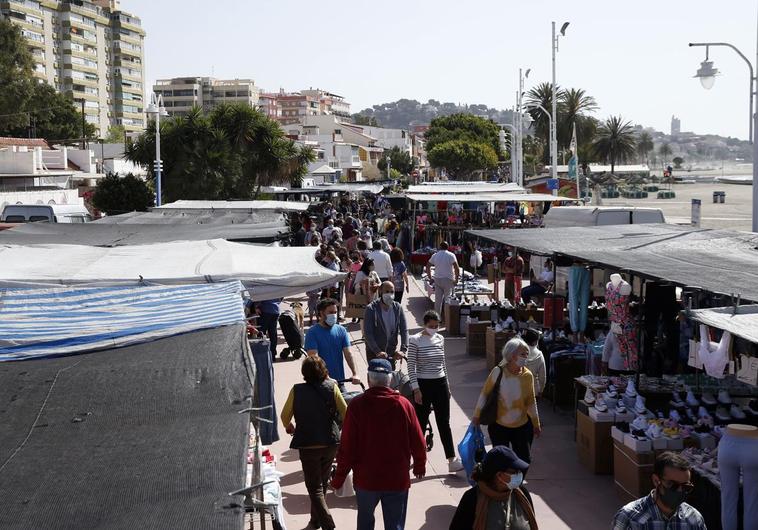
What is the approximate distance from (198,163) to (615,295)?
32.1 m

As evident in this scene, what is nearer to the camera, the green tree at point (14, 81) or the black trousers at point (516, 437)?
the black trousers at point (516, 437)

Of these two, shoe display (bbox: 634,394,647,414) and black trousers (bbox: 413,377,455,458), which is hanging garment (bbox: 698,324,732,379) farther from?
black trousers (bbox: 413,377,455,458)

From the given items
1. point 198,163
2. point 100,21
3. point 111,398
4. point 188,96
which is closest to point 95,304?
point 111,398

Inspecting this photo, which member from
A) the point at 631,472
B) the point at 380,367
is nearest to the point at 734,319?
the point at 631,472

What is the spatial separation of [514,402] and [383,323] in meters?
2.57

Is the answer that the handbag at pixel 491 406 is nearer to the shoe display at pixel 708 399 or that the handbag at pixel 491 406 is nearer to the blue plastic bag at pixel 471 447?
the blue plastic bag at pixel 471 447

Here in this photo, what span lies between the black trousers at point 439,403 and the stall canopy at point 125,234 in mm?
5899

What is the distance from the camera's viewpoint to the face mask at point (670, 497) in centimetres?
477

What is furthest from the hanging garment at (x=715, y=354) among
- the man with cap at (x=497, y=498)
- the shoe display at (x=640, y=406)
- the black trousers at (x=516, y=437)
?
the man with cap at (x=497, y=498)

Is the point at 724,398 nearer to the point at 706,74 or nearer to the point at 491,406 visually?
the point at 491,406

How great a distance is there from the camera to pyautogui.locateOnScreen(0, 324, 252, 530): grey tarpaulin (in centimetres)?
324

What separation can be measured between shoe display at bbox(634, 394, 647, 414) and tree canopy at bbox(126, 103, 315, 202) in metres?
32.5

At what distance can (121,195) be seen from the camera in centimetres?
3766

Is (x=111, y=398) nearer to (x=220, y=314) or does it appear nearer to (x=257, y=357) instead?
(x=220, y=314)
